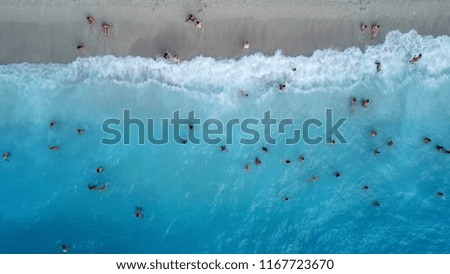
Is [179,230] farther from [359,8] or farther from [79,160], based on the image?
[359,8]

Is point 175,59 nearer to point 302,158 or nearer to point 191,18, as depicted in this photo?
point 191,18

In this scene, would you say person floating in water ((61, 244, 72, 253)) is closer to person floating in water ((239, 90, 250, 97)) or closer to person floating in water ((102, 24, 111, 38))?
person floating in water ((102, 24, 111, 38))

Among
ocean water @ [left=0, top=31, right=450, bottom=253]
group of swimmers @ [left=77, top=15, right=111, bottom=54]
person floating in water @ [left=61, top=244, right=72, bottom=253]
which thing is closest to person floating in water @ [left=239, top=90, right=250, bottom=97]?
ocean water @ [left=0, top=31, right=450, bottom=253]

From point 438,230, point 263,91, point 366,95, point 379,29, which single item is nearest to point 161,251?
point 263,91

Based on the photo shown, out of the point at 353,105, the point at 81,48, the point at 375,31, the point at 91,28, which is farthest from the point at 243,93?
the point at 81,48

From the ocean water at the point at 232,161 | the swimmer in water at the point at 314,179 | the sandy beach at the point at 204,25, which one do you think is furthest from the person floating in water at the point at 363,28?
the swimmer in water at the point at 314,179

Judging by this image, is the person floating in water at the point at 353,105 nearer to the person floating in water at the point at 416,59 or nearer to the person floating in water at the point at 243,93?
the person floating in water at the point at 416,59
